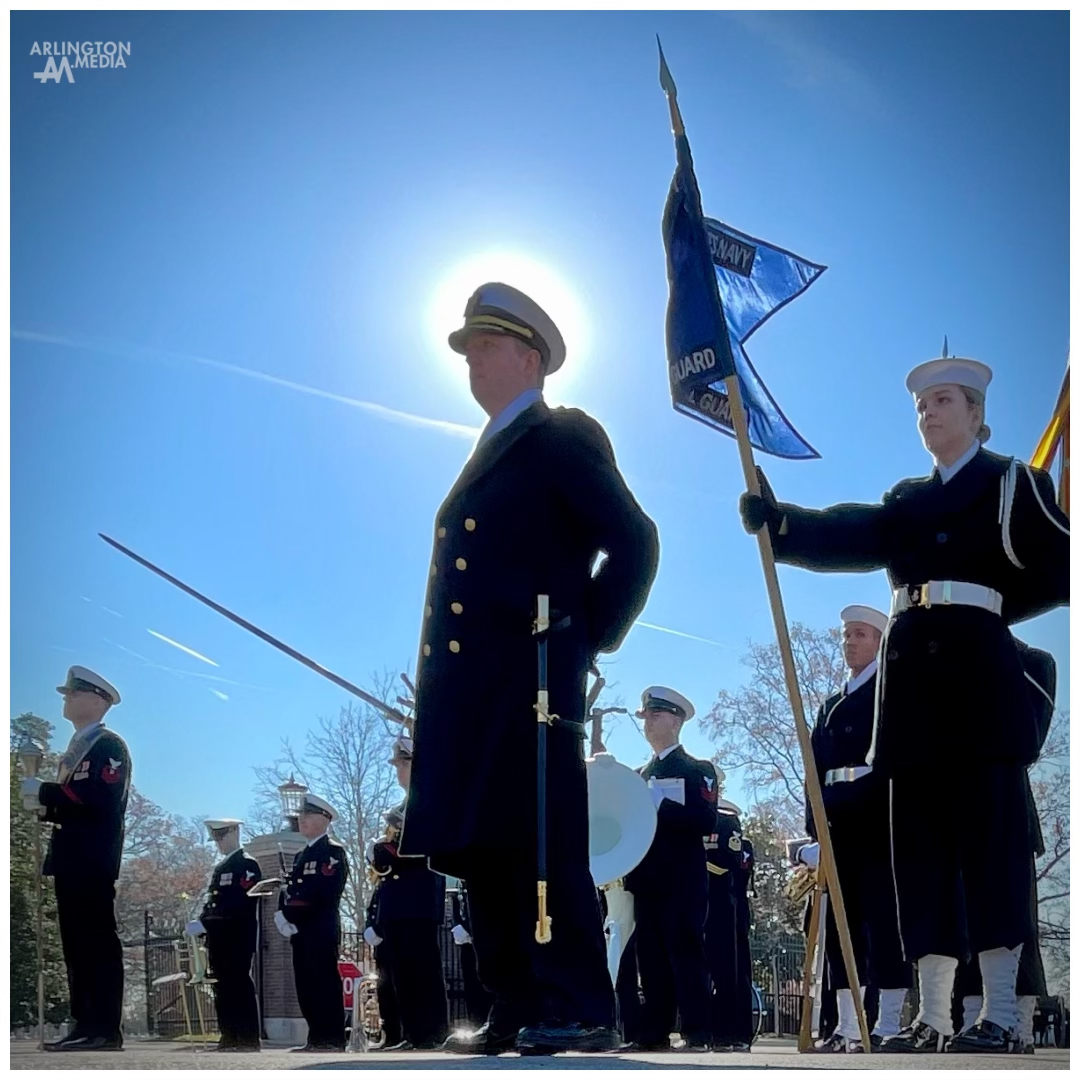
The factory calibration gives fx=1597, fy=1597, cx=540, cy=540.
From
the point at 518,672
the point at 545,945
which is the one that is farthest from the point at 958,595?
the point at 545,945

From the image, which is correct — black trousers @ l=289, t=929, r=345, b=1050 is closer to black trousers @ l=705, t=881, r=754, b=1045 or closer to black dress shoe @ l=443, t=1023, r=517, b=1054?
black trousers @ l=705, t=881, r=754, b=1045

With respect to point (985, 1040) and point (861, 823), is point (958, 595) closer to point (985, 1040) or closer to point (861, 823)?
point (985, 1040)

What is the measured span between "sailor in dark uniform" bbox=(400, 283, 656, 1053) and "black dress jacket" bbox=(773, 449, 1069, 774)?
1.13 meters

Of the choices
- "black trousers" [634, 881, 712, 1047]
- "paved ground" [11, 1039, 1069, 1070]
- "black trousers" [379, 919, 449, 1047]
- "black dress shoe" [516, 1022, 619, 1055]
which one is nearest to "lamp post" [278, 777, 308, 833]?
"black trousers" [379, 919, 449, 1047]

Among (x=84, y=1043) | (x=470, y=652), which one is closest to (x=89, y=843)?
(x=84, y=1043)

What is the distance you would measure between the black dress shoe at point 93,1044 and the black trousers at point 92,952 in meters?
0.02

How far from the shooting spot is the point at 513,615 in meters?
4.54

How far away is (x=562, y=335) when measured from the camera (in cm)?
496

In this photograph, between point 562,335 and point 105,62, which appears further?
point 105,62

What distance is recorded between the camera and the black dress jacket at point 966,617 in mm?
5062

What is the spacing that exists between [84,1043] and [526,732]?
3.70 m

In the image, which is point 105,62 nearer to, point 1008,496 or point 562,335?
point 562,335

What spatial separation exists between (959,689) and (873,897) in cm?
181

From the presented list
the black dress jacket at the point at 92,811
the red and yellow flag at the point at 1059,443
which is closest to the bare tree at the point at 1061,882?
the red and yellow flag at the point at 1059,443
